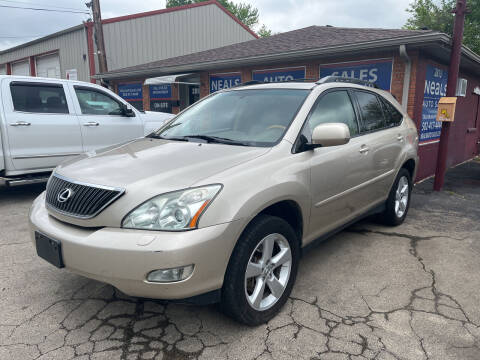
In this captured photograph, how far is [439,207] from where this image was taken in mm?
5879

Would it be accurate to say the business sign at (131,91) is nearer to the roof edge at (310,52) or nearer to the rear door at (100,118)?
the roof edge at (310,52)

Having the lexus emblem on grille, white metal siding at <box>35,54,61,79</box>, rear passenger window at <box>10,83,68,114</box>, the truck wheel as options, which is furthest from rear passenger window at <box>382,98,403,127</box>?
white metal siding at <box>35,54,61,79</box>

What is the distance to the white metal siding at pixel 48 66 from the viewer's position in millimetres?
20578

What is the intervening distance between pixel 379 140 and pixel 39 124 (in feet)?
15.8

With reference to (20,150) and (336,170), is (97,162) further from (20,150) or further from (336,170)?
(20,150)

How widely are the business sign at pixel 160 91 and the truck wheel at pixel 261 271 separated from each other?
11033 mm

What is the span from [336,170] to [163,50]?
57.9 ft

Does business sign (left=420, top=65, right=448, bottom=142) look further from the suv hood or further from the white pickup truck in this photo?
the suv hood

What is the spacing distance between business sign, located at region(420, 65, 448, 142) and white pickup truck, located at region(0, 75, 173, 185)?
5.84m

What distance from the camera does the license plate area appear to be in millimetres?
2385

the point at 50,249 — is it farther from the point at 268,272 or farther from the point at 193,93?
the point at 193,93

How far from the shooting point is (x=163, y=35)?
18.9 metres

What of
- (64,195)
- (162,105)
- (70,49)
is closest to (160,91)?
(162,105)

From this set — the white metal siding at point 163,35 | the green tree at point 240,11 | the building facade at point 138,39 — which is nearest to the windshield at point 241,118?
the building facade at point 138,39
